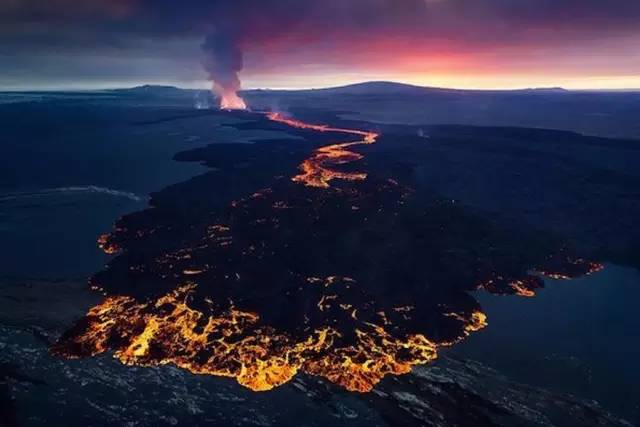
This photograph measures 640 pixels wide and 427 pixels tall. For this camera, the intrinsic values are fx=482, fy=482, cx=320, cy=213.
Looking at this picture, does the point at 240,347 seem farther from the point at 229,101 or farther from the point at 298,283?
the point at 229,101

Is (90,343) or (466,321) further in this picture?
(466,321)

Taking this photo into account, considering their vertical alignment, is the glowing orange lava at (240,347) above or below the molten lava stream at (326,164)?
below

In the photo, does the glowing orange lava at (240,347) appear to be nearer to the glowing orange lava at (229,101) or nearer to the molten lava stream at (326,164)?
the molten lava stream at (326,164)

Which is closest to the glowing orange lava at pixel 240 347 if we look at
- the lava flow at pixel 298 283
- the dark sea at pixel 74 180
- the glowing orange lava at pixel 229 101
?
the lava flow at pixel 298 283

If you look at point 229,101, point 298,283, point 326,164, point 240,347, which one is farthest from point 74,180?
point 229,101

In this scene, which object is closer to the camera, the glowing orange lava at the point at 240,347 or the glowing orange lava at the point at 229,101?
the glowing orange lava at the point at 240,347

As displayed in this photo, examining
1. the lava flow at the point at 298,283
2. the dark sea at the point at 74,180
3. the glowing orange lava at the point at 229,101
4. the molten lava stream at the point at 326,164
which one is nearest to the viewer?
the lava flow at the point at 298,283

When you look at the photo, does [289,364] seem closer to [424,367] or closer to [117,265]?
[424,367]

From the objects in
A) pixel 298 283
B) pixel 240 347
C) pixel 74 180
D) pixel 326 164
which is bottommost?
pixel 240 347

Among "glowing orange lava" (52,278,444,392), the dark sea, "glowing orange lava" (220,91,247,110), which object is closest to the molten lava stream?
the dark sea

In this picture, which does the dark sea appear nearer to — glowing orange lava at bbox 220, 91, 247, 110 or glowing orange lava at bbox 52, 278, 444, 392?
glowing orange lava at bbox 52, 278, 444, 392

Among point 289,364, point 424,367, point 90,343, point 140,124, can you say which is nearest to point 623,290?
point 424,367
